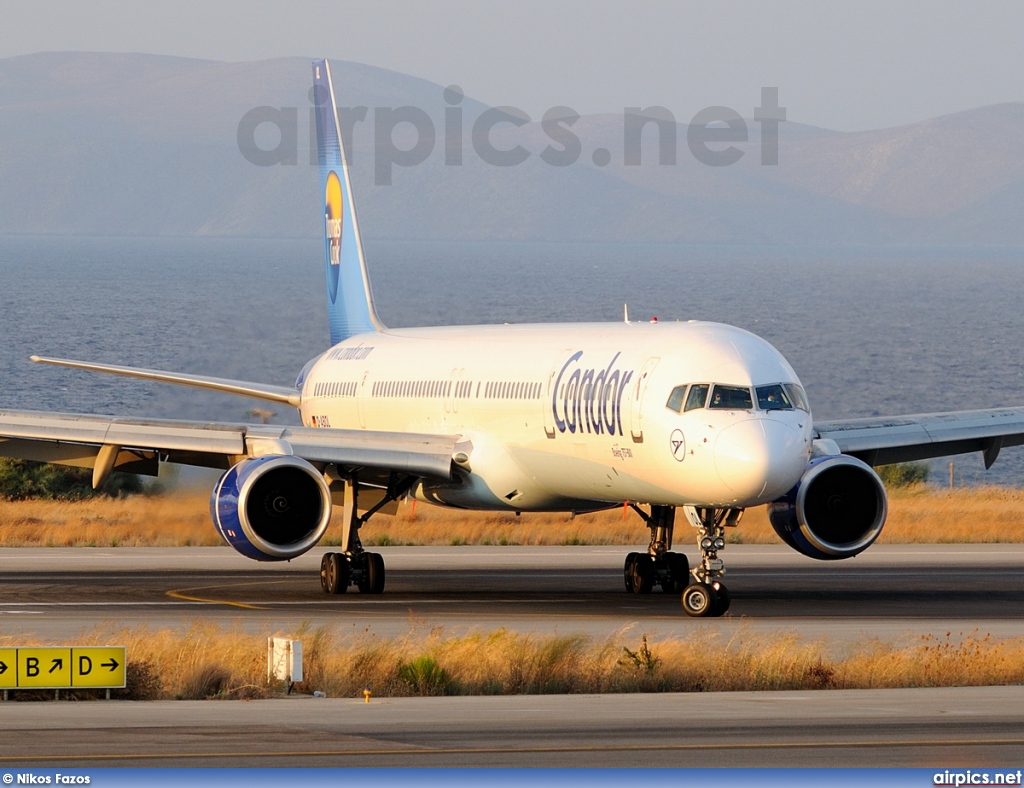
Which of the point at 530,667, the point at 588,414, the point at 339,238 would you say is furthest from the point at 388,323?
the point at 530,667

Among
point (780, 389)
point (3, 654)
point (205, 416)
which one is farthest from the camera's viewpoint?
point (205, 416)

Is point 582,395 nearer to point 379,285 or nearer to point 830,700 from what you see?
point 830,700

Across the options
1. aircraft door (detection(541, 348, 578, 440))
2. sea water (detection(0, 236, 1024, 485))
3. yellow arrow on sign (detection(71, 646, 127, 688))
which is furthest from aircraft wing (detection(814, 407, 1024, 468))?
sea water (detection(0, 236, 1024, 485))

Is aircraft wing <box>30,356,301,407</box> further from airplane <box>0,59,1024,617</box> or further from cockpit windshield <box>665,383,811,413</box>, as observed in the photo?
cockpit windshield <box>665,383,811,413</box>

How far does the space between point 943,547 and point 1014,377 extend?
326 feet

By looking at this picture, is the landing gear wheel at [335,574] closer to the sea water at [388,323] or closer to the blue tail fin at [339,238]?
the blue tail fin at [339,238]

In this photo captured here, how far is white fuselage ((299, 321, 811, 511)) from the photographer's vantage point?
1107 inches

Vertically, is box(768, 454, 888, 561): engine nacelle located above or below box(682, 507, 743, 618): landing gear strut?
above

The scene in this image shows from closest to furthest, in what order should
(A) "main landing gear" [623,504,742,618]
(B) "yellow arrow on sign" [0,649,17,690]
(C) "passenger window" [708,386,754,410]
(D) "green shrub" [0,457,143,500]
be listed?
(B) "yellow arrow on sign" [0,649,17,690], (C) "passenger window" [708,386,754,410], (A) "main landing gear" [623,504,742,618], (D) "green shrub" [0,457,143,500]

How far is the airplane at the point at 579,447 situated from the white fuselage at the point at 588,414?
4cm

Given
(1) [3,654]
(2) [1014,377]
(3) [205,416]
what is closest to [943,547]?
(3) [205,416]

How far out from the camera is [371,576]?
3403 cm

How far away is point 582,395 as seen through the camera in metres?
31.8

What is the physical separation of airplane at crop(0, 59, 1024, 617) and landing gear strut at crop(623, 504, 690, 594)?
0.08 ft
